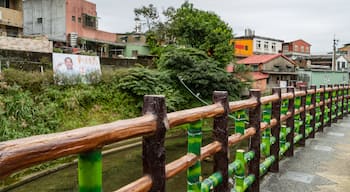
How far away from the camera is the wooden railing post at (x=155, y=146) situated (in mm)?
1329

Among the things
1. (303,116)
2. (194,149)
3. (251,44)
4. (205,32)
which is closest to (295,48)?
(251,44)

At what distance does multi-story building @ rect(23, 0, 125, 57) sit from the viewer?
723 inches

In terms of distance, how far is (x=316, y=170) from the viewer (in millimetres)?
3266

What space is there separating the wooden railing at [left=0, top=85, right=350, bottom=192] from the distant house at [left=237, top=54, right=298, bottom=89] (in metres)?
18.0

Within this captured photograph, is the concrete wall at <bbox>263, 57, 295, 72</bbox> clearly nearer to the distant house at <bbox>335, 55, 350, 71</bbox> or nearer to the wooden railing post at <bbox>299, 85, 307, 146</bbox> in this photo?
the distant house at <bbox>335, 55, 350, 71</bbox>

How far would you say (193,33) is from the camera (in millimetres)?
16844

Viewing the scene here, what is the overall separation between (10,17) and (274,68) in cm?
1692

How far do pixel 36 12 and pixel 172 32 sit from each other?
885cm

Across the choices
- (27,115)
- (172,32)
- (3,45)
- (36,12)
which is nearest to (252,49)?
(172,32)

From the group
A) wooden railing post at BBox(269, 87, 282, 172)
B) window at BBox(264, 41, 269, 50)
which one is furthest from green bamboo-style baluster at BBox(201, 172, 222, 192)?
window at BBox(264, 41, 269, 50)

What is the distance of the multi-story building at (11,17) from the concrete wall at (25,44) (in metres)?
2.19

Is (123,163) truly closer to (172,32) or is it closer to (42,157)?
(42,157)

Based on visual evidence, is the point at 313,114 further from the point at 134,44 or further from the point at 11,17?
the point at 134,44

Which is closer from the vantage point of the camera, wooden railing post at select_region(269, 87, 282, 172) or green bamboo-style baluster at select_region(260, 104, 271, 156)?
green bamboo-style baluster at select_region(260, 104, 271, 156)
